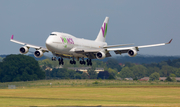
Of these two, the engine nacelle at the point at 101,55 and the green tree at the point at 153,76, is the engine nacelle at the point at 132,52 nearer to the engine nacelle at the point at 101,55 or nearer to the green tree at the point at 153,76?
the engine nacelle at the point at 101,55

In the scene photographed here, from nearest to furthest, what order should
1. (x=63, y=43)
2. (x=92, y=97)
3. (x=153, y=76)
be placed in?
(x=63, y=43), (x=92, y=97), (x=153, y=76)

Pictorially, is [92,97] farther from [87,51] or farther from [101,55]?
[87,51]

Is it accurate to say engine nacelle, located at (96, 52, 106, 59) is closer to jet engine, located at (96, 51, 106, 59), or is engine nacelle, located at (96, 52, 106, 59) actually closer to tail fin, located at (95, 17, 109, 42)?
jet engine, located at (96, 51, 106, 59)

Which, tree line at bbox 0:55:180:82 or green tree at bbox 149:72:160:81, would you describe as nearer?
green tree at bbox 149:72:160:81

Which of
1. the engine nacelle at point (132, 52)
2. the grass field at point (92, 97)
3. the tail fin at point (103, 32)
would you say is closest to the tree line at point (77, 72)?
the grass field at point (92, 97)

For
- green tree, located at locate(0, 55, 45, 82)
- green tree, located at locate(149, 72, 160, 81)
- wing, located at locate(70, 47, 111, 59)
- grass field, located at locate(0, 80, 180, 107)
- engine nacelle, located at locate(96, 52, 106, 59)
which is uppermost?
green tree, located at locate(0, 55, 45, 82)

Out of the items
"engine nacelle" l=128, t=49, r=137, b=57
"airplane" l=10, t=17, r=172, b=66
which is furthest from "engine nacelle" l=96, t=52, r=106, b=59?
"engine nacelle" l=128, t=49, r=137, b=57

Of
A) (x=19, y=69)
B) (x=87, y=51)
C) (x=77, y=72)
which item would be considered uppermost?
(x=19, y=69)

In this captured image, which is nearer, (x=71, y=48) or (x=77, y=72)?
(x=71, y=48)

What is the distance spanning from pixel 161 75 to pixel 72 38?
80.6m

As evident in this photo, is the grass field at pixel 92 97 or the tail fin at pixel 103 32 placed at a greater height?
the tail fin at pixel 103 32

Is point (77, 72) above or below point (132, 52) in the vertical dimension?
above

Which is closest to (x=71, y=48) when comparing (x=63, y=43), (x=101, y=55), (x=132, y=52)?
(x=63, y=43)

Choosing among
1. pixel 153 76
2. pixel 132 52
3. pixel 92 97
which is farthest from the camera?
pixel 153 76
